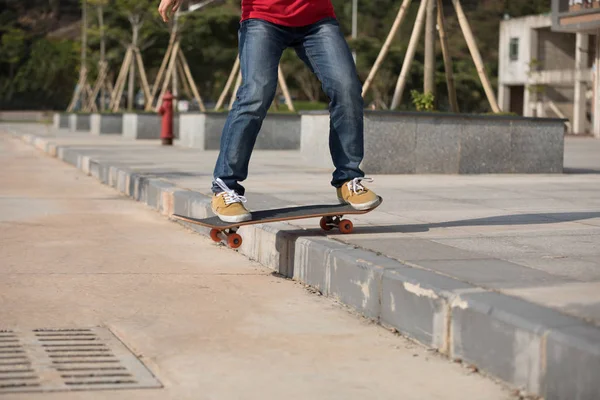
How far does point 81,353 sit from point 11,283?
69.5 inches

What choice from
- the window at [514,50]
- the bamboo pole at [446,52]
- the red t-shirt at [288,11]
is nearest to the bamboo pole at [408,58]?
the bamboo pole at [446,52]

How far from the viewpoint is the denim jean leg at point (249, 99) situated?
6.37 meters

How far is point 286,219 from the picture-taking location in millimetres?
6441

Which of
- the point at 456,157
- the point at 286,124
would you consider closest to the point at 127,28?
the point at 286,124

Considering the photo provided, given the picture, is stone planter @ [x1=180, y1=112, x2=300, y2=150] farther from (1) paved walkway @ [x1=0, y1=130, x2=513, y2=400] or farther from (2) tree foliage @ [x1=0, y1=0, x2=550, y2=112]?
(2) tree foliage @ [x1=0, y1=0, x2=550, y2=112]

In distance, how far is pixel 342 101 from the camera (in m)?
6.52

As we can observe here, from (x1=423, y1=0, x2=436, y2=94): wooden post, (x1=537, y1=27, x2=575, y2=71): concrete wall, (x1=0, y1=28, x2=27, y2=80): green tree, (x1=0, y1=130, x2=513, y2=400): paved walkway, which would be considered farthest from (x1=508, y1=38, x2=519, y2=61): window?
(x1=0, y1=130, x2=513, y2=400): paved walkway

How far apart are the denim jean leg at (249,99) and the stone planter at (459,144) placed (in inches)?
258

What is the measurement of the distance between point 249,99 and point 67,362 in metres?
2.47

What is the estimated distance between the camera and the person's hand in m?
6.66

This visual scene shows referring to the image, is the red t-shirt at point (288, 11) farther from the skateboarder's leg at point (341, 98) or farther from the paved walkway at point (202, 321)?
the paved walkway at point (202, 321)

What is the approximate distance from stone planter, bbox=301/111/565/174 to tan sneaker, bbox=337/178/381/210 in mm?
6306

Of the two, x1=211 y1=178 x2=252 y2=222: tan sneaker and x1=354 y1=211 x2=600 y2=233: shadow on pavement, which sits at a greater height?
x1=211 y1=178 x2=252 y2=222: tan sneaker

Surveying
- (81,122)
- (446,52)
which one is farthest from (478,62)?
(81,122)
